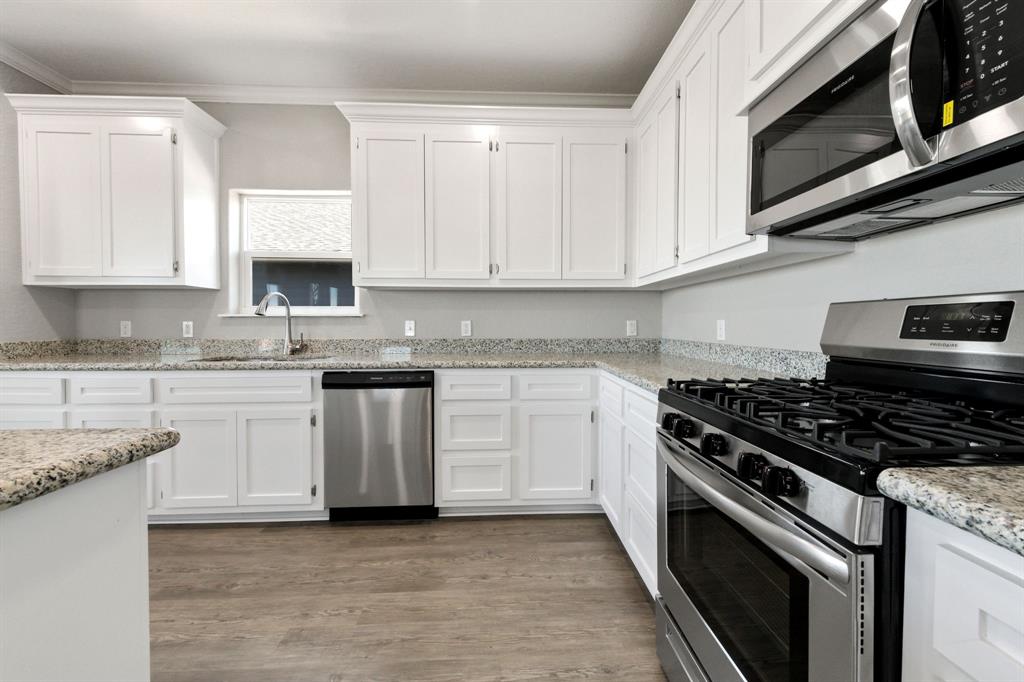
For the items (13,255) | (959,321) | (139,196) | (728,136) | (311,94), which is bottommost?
(959,321)

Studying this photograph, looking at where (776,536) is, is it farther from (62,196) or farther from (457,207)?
(62,196)

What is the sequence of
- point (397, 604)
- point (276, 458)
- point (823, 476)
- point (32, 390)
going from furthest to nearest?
point (276, 458), point (32, 390), point (397, 604), point (823, 476)

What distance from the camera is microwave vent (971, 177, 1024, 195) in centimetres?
107

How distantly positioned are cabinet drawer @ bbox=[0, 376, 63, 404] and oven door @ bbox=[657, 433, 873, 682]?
3.10 metres

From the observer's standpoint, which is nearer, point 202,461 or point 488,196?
point 202,461

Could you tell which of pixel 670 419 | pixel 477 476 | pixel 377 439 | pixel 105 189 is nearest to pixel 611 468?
pixel 477 476

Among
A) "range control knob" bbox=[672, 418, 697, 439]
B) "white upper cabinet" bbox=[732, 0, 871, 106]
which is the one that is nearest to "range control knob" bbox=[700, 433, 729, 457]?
"range control knob" bbox=[672, 418, 697, 439]

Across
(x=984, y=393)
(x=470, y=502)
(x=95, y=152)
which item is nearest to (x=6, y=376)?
(x=95, y=152)

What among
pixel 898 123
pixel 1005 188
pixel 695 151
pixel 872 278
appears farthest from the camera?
pixel 695 151

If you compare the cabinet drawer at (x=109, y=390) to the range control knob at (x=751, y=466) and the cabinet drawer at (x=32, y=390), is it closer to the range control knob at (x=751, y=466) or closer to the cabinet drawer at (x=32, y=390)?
the cabinet drawer at (x=32, y=390)

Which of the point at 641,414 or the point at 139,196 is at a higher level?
the point at 139,196

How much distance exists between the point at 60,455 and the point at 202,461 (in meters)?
2.37

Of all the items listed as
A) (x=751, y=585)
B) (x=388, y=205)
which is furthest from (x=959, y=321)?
(x=388, y=205)

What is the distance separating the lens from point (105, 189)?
3094 millimetres
